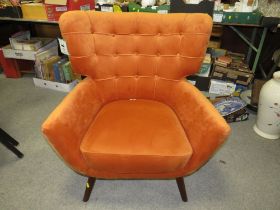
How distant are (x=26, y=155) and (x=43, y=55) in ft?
3.80

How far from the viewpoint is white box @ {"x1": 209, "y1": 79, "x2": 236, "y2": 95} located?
2.07 meters

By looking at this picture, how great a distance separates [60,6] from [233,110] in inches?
70.3

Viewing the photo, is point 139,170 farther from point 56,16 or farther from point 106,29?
point 56,16

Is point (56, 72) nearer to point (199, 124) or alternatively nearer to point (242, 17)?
point (199, 124)

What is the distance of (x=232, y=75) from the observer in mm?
2033

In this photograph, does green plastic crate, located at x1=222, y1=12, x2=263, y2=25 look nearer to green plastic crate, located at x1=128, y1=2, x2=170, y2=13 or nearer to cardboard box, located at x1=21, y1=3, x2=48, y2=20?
green plastic crate, located at x1=128, y1=2, x2=170, y2=13

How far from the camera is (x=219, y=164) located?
142 centimetres

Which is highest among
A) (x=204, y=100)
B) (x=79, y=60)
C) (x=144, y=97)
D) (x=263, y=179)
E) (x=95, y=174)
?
(x=79, y=60)

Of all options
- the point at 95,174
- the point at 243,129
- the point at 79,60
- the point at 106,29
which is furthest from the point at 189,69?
the point at 243,129

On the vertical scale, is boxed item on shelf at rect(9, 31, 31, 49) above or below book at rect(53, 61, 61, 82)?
above

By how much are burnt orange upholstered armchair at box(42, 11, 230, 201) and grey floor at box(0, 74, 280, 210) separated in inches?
4.7

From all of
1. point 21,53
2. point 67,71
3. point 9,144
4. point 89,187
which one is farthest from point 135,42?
point 21,53

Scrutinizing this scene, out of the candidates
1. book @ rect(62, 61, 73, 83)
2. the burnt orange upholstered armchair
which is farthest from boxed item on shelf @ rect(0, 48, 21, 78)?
the burnt orange upholstered armchair

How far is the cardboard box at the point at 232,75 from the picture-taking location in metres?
2.00
